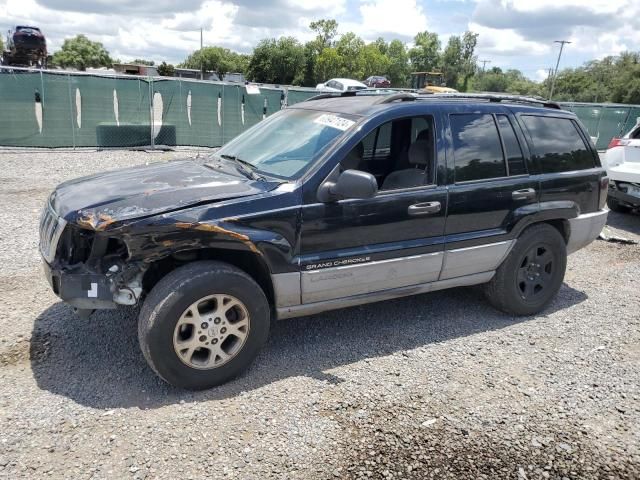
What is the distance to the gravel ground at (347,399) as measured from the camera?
280 centimetres

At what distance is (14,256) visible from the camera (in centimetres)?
549

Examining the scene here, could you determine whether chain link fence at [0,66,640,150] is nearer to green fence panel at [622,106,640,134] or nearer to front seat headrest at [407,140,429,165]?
front seat headrest at [407,140,429,165]

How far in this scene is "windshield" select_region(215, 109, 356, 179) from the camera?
3.76m

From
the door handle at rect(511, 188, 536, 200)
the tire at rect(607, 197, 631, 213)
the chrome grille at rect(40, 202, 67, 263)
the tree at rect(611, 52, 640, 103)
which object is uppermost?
the tree at rect(611, 52, 640, 103)

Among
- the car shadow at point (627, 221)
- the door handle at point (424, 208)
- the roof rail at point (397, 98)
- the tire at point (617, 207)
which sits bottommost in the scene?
the car shadow at point (627, 221)

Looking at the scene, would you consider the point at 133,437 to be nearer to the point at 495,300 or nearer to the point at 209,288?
the point at 209,288

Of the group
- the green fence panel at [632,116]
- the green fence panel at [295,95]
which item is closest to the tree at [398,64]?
the green fence panel at [632,116]

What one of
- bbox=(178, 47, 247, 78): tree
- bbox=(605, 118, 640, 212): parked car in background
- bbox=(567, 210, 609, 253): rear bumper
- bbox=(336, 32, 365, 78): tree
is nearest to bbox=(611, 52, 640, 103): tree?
bbox=(336, 32, 365, 78): tree

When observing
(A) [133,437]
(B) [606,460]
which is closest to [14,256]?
(A) [133,437]

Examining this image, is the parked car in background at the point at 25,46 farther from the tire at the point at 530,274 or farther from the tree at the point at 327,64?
the tree at the point at 327,64

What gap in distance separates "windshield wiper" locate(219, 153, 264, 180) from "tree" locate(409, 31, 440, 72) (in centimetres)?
11264

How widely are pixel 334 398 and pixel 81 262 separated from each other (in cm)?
186

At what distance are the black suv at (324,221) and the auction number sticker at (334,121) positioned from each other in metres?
0.02

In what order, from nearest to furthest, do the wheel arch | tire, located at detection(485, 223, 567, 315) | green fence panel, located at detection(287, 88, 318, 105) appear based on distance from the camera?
the wheel arch, tire, located at detection(485, 223, 567, 315), green fence panel, located at detection(287, 88, 318, 105)
